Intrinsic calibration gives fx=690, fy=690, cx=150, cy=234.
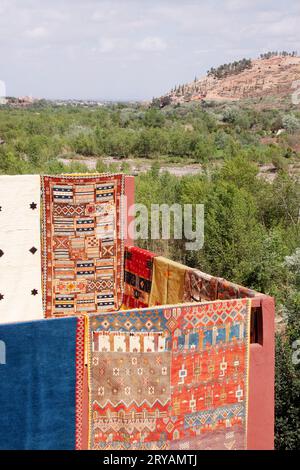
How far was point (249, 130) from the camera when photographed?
38.9 meters

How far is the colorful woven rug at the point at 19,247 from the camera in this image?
270 inches

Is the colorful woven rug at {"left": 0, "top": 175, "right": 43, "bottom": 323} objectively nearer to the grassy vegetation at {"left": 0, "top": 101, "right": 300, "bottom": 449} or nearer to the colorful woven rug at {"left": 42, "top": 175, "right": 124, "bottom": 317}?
the colorful woven rug at {"left": 42, "top": 175, "right": 124, "bottom": 317}

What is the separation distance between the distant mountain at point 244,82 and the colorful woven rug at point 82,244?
4297cm

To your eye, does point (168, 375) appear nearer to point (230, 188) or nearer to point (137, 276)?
point (137, 276)

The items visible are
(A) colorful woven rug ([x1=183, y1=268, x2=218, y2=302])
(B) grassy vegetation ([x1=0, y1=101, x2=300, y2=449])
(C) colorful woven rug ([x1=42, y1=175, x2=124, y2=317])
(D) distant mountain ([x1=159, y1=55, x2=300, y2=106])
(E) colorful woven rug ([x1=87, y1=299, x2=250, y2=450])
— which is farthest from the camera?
(D) distant mountain ([x1=159, y1=55, x2=300, y2=106])

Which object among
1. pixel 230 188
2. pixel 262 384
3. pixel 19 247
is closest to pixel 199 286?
pixel 262 384

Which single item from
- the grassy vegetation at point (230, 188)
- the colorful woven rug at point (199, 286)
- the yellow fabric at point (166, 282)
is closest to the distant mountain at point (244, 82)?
the grassy vegetation at point (230, 188)

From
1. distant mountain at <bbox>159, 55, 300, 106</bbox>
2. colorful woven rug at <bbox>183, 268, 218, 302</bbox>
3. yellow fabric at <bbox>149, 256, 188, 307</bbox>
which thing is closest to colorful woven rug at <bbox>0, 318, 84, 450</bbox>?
colorful woven rug at <bbox>183, 268, 218, 302</bbox>

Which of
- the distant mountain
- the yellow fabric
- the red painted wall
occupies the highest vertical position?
the distant mountain

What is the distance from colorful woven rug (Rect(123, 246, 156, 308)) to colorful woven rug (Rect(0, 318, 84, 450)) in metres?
2.42

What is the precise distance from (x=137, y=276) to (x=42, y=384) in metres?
2.89

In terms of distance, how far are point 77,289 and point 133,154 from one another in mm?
24790

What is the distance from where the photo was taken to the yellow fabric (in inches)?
233

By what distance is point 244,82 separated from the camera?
186 feet
